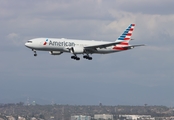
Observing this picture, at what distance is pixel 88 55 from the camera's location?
420 feet

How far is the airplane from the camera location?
120 metres

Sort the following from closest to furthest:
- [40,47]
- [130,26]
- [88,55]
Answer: [40,47]
[88,55]
[130,26]

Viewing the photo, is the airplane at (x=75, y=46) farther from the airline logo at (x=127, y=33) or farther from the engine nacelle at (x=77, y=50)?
the airline logo at (x=127, y=33)

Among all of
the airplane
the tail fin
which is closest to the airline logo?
the tail fin

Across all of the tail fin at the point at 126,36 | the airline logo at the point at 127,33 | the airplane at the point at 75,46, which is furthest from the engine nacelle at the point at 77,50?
the airline logo at the point at 127,33

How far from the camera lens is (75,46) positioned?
122688 mm

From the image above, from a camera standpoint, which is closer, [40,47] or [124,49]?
[40,47]

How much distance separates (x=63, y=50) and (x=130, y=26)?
26011 mm

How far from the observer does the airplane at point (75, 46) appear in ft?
394

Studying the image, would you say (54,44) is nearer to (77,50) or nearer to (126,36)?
(77,50)

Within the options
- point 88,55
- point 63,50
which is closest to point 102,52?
point 88,55

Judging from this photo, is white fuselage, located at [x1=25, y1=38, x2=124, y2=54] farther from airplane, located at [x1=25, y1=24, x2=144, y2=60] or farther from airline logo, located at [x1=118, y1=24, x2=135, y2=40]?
airline logo, located at [x1=118, y1=24, x2=135, y2=40]

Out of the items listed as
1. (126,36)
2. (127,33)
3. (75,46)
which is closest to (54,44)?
(75,46)

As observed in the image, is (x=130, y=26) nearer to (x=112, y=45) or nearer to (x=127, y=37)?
(x=127, y=37)
